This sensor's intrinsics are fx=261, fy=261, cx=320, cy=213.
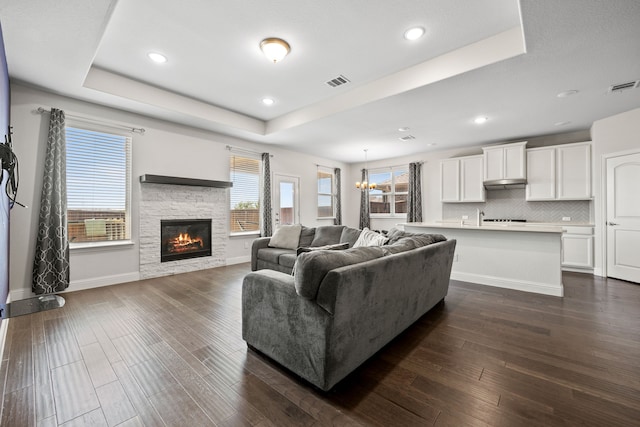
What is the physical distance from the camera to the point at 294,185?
285 inches

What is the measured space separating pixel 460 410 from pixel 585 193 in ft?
19.3

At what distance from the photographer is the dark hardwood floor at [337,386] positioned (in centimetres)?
149

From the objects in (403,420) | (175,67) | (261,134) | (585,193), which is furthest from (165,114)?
(585,193)

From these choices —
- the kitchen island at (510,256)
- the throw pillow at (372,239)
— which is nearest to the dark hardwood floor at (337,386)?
the kitchen island at (510,256)

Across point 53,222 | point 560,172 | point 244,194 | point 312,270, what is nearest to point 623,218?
point 560,172

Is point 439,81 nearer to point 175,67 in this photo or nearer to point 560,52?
point 560,52

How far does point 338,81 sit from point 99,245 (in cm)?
442

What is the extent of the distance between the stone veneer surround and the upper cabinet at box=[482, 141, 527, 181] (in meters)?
6.00

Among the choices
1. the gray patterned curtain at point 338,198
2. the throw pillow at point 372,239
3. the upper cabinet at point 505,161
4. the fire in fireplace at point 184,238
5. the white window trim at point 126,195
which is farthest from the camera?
the gray patterned curtain at point 338,198

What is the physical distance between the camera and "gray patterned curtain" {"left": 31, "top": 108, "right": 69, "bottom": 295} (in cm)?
347

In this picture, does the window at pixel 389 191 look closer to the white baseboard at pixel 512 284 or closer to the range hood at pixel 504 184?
the range hood at pixel 504 184

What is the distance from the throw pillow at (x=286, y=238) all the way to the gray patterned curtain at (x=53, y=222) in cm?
290

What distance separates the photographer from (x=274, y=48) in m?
2.92

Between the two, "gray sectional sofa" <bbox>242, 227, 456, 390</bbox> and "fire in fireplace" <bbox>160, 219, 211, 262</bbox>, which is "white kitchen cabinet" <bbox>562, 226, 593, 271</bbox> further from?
"fire in fireplace" <bbox>160, 219, 211, 262</bbox>
